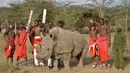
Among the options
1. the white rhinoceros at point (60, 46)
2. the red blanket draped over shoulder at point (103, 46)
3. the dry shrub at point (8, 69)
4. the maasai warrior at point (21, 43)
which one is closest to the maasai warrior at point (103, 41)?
the red blanket draped over shoulder at point (103, 46)

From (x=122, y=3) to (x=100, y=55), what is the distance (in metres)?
7.95

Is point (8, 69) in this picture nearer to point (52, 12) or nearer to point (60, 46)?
point (60, 46)

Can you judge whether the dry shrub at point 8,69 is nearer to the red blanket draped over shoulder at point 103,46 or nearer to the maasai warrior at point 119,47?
the red blanket draped over shoulder at point 103,46

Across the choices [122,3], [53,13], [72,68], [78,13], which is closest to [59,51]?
[72,68]

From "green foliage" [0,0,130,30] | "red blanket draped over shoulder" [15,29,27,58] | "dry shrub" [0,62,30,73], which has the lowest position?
"green foliage" [0,0,130,30]

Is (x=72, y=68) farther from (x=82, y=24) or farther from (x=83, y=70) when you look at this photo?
(x=82, y=24)

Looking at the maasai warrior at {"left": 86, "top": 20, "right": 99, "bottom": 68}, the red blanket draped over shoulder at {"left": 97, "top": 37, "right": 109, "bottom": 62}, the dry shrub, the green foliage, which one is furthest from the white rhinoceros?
the green foliage

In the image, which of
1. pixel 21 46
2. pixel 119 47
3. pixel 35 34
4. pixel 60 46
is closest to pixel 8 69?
pixel 60 46

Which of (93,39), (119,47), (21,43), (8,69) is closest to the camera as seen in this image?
(8,69)

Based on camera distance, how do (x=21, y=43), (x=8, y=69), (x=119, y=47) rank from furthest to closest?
(x=21, y=43) → (x=119, y=47) → (x=8, y=69)

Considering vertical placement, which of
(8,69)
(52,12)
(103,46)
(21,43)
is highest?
(21,43)

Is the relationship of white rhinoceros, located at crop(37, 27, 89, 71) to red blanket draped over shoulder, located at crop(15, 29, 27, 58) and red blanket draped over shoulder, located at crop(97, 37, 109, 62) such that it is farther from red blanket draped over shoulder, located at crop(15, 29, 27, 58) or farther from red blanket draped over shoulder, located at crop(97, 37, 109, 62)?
red blanket draped over shoulder, located at crop(15, 29, 27, 58)

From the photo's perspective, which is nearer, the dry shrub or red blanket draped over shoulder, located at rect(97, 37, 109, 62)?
the dry shrub

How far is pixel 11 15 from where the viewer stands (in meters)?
45.6
